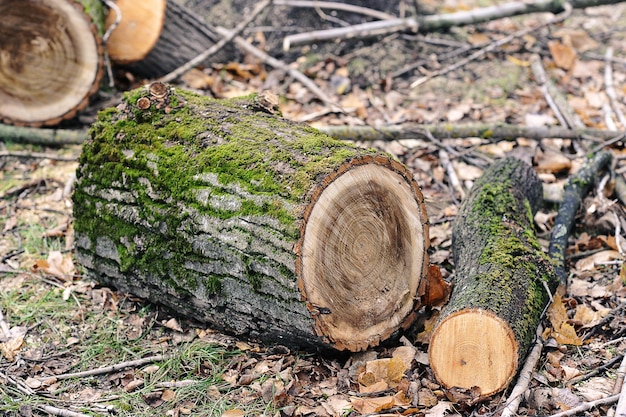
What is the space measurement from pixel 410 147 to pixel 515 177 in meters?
1.47

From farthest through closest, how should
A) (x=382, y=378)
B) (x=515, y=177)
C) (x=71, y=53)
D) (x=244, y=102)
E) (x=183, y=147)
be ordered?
(x=71, y=53) < (x=515, y=177) < (x=244, y=102) < (x=183, y=147) < (x=382, y=378)

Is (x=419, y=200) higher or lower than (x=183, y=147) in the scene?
lower

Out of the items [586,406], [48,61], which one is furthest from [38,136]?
[586,406]

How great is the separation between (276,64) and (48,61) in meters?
2.01

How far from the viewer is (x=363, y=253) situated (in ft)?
10.1

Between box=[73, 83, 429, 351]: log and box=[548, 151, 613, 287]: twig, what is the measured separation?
863 mm

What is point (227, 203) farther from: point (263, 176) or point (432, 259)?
point (432, 259)

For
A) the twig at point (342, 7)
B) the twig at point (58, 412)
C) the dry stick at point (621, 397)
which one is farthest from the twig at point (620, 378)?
the twig at point (342, 7)

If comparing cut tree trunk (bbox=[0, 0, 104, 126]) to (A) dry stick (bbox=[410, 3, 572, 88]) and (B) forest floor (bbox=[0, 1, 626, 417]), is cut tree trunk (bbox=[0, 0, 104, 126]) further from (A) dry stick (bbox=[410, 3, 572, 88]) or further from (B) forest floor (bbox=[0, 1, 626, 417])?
(A) dry stick (bbox=[410, 3, 572, 88])

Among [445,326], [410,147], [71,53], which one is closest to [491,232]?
[445,326]

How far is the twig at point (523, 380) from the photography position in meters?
2.72

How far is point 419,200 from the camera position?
3.21 metres

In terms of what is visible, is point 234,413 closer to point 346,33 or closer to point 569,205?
point 569,205

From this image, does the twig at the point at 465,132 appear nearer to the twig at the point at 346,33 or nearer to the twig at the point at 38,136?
the twig at the point at 346,33
